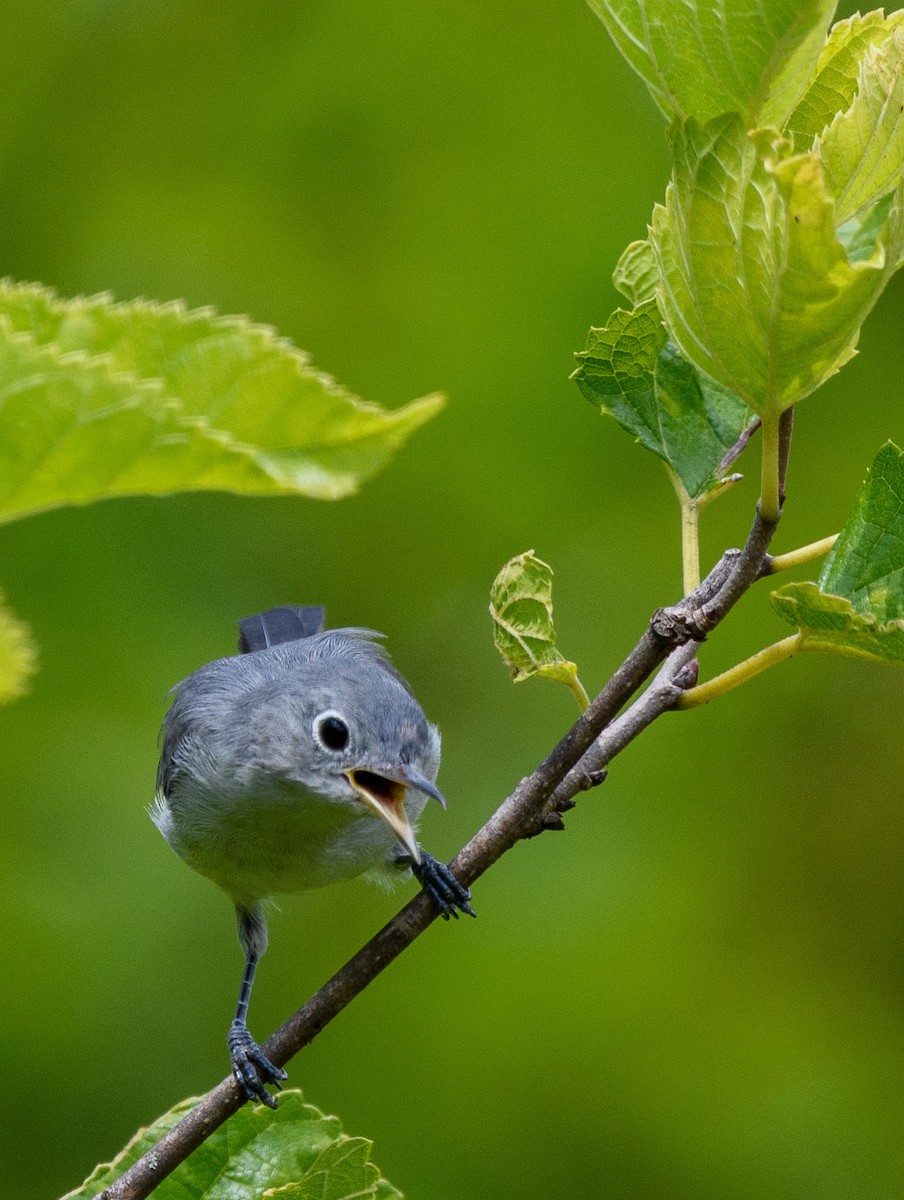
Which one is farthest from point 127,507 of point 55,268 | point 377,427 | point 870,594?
point 377,427

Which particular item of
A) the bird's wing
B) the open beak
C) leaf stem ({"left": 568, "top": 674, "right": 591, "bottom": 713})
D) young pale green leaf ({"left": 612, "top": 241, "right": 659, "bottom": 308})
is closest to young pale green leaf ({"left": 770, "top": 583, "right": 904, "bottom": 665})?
leaf stem ({"left": 568, "top": 674, "right": 591, "bottom": 713})

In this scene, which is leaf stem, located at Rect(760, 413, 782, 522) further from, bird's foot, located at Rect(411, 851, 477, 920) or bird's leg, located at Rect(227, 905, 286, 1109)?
bird's leg, located at Rect(227, 905, 286, 1109)

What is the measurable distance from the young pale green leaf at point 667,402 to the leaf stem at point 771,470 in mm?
515

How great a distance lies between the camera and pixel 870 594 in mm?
1668

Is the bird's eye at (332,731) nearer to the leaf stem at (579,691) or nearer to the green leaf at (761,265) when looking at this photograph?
the leaf stem at (579,691)

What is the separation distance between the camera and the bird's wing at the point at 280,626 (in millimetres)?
4223

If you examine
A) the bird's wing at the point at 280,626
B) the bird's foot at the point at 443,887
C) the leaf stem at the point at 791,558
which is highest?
the bird's wing at the point at 280,626

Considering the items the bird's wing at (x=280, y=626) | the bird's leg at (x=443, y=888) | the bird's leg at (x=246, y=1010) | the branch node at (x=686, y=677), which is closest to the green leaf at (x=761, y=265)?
the branch node at (x=686, y=677)

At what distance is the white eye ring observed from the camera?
288 cm

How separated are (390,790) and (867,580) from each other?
1.47 meters

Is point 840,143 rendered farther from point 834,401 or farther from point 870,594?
point 834,401

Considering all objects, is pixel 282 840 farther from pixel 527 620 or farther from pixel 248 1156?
pixel 527 620

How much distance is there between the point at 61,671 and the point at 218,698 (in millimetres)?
1349

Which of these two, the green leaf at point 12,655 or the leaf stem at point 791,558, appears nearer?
the green leaf at point 12,655
